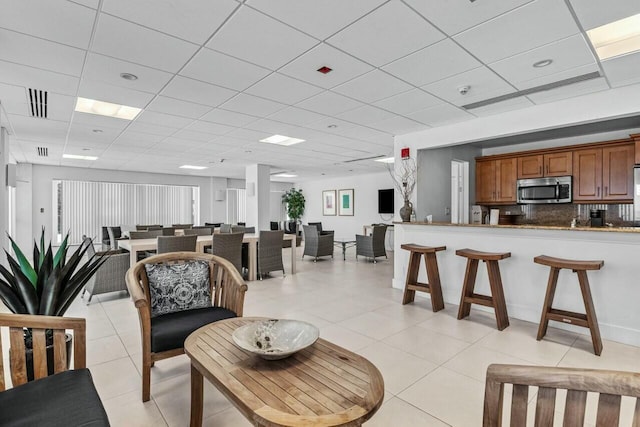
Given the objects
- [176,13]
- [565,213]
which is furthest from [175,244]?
[565,213]

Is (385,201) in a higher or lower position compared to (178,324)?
higher

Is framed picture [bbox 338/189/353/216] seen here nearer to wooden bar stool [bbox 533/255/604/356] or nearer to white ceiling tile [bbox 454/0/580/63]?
wooden bar stool [bbox 533/255/604/356]

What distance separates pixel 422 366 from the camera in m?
2.58

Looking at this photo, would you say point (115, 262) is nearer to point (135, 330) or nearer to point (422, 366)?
point (135, 330)

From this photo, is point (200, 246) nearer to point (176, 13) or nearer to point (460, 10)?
point (176, 13)

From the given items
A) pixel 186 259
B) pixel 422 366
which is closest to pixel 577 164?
pixel 422 366

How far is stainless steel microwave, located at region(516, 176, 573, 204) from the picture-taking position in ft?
16.3

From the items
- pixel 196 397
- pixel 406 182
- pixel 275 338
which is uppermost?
pixel 406 182

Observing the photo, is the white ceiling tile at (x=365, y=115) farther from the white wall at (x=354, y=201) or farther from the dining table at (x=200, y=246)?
the white wall at (x=354, y=201)

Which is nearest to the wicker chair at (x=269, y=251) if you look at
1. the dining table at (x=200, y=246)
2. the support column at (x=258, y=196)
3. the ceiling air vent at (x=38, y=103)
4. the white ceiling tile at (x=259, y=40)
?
the dining table at (x=200, y=246)

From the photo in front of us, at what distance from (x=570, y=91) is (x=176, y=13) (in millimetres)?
3656

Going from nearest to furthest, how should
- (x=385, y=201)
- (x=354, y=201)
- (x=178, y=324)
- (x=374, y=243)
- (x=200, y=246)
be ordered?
(x=178, y=324) < (x=200, y=246) < (x=374, y=243) < (x=385, y=201) < (x=354, y=201)

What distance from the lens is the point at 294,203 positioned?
525 inches

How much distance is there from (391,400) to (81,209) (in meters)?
10.2
